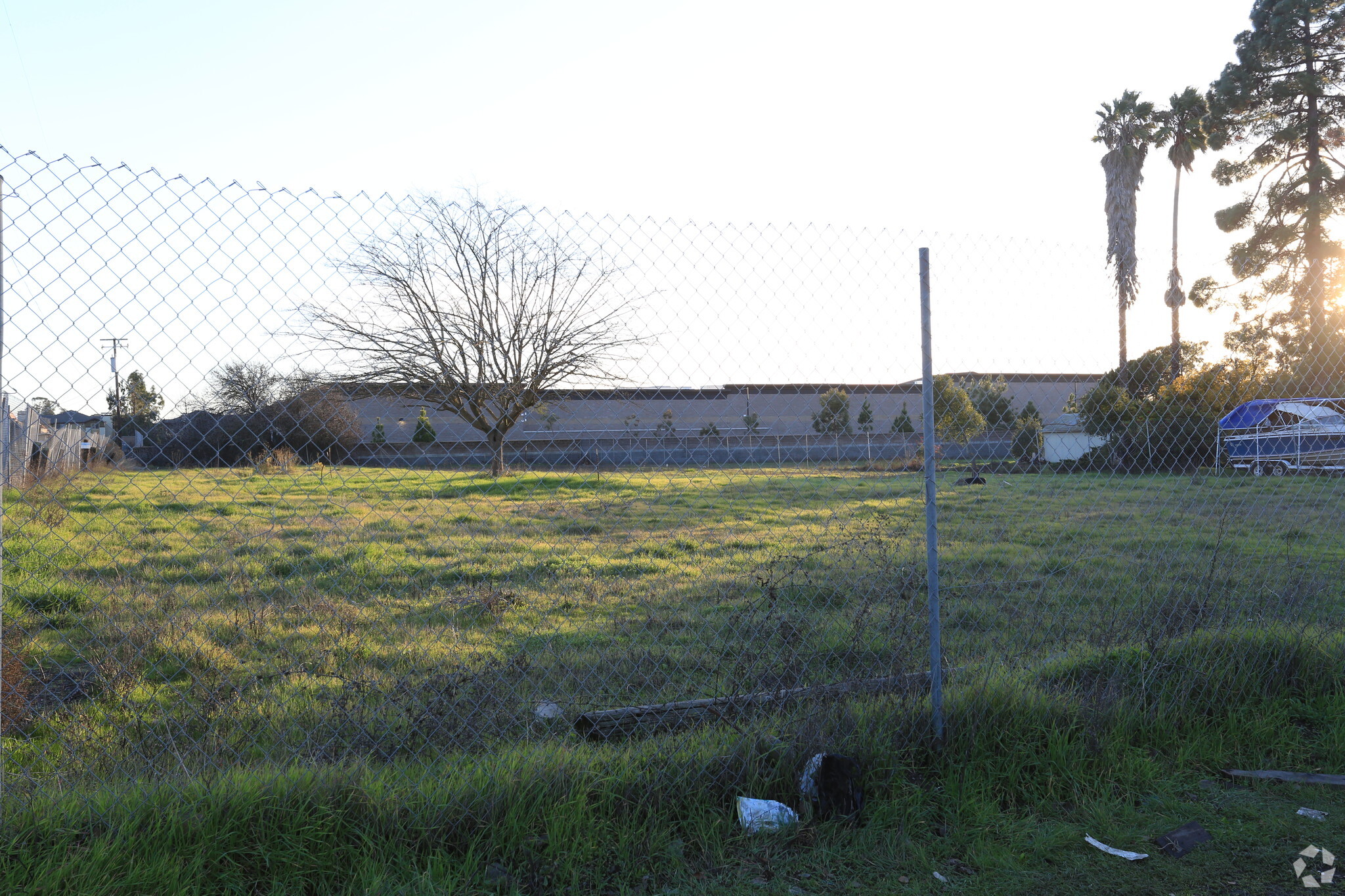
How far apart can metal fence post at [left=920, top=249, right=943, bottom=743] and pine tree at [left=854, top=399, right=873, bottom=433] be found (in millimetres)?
580

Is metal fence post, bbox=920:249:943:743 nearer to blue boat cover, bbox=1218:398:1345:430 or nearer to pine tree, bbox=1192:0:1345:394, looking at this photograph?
blue boat cover, bbox=1218:398:1345:430

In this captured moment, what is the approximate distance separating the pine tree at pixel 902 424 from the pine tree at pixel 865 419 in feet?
0.48

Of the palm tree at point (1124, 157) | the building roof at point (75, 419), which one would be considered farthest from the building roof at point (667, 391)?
the palm tree at point (1124, 157)

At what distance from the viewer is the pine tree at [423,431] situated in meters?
3.12

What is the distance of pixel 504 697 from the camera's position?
3947mm

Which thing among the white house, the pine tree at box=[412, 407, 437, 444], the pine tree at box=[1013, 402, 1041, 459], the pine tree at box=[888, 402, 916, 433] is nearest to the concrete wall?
the pine tree at box=[412, 407, 437, 444]

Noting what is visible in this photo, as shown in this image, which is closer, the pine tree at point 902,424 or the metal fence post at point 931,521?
the metal fence post at point 931,521

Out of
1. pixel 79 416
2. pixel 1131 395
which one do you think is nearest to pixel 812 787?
pixel 79 416

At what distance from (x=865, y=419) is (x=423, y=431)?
2.15 metres

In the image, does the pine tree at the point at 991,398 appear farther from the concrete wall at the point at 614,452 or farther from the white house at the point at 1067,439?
the white house at the point at 1067,439

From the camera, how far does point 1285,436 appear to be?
5.51 meters

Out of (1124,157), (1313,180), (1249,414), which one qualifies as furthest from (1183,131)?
(1249,414)

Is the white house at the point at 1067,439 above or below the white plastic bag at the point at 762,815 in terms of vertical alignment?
above

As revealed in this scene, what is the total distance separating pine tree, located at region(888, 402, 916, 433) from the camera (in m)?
4.02
